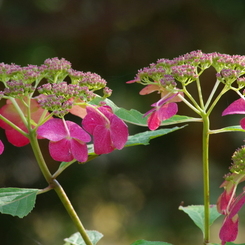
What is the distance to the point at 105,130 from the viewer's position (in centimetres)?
40

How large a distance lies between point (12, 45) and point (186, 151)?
2.54 feet

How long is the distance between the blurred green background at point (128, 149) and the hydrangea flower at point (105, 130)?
1279 mm

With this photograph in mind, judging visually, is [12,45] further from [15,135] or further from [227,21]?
[15,135]

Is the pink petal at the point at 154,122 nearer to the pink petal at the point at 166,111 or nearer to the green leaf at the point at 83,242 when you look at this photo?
the pink petal at the point at 166,111

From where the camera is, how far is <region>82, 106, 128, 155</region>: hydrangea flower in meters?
0.39

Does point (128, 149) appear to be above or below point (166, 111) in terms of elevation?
above

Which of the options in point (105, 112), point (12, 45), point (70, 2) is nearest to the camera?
point (105, 112)

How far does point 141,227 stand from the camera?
71.2 inches

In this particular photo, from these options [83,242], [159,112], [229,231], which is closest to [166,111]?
[159,112]

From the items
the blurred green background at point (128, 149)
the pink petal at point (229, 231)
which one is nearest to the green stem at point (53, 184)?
the pink petal at point (229, 231)

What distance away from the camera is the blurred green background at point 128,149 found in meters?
1.74

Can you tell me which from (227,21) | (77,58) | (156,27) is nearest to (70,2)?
(77,58)

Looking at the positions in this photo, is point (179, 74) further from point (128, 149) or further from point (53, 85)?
point (128, 149)

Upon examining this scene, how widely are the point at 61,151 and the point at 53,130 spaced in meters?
0.02
